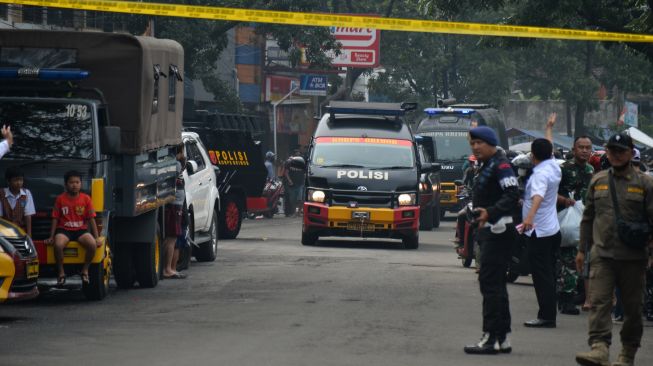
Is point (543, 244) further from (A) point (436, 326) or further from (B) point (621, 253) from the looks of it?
(B) point (621, 253)

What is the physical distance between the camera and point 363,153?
24.8 meters

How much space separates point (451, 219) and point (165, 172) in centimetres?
2395

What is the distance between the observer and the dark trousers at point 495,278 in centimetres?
1091

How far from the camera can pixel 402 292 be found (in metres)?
15.6

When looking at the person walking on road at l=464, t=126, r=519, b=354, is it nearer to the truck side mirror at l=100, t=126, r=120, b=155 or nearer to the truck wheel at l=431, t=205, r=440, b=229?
the truck side mirror at l=100, t=126, r=120, b=155

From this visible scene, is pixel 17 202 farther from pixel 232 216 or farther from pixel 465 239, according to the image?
pixel 232 216

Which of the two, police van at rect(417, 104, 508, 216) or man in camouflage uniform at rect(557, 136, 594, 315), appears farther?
police van at rect(417, 104, 508, 216)

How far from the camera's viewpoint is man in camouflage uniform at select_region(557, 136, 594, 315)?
45.7 ft

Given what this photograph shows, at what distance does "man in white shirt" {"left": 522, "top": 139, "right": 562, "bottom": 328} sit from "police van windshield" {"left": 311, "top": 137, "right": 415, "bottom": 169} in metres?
11.8

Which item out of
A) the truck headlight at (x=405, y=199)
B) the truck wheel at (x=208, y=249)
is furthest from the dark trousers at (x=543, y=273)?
the truck headlight at (x=405, y=199)

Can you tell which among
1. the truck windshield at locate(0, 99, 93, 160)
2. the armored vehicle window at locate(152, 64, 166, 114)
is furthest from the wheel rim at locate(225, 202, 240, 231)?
the truck windshield at locate(0, 99, 93, 160)

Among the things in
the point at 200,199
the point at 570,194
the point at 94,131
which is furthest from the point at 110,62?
the point at 570,194

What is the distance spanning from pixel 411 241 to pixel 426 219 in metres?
7.78

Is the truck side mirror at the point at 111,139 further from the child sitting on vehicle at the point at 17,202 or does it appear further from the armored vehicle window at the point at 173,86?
the armored vehicle window at the point at 173,86
